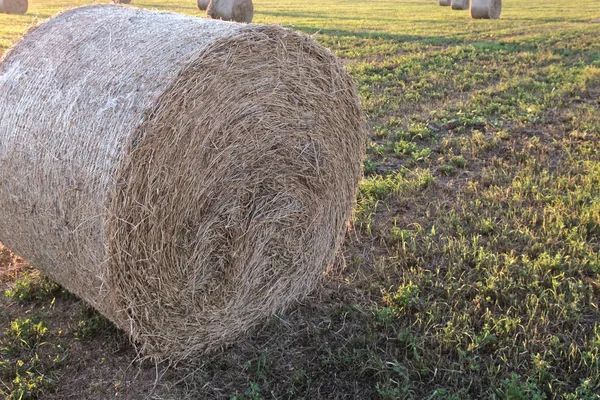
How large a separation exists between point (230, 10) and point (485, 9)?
11.2 metres

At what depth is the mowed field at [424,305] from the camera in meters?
3.49

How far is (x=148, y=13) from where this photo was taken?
412 centimetres

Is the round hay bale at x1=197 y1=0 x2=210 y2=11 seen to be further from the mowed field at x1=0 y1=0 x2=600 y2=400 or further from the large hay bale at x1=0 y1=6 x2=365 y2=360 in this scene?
the large hay bale at x1=0 y1=6 x2=365 y2=360

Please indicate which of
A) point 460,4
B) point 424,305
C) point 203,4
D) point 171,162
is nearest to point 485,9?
point 460,4

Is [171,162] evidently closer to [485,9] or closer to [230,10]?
[230,10]

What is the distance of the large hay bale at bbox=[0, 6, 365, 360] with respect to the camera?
3.21m

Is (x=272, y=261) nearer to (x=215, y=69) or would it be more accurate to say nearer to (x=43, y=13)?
(x=215, y=69)

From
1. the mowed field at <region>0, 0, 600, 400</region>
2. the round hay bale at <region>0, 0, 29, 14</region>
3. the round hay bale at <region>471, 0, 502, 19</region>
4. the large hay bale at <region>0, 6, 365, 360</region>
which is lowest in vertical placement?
the mowed field at <region>0, 0, 600, 400</region>

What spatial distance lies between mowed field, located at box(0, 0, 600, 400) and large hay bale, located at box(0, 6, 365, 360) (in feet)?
1.12

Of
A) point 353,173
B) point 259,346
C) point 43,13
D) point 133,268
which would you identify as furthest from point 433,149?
point 43,13

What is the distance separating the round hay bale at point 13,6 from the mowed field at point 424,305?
18.3 meters

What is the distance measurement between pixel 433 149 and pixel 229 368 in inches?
184

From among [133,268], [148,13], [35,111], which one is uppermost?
[148,13]

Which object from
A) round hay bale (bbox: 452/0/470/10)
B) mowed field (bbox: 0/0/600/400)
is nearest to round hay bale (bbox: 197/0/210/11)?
round hay bale (bbox: 452/0/470/10)
